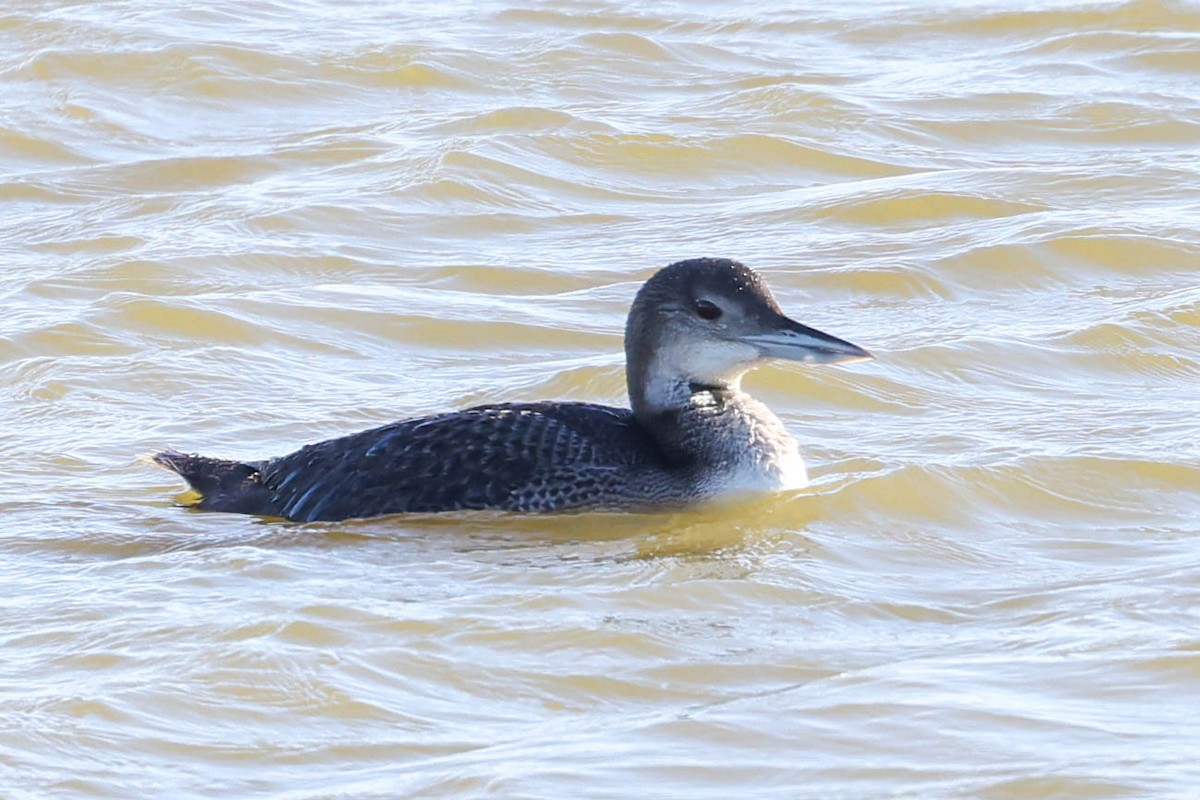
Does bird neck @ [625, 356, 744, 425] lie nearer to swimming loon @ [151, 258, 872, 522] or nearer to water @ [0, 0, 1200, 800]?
swimming loon @ [151, 258, 872, 522]

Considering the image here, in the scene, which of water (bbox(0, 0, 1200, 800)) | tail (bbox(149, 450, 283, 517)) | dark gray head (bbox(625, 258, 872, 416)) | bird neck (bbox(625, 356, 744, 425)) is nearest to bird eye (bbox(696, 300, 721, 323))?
dark gray head (bbox(625, 258, 872, 416))

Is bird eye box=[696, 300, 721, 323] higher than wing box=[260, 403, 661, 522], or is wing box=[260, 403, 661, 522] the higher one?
bird eye box=[696, 300, 721, 323]

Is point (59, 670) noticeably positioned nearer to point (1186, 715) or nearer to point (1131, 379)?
point (1186, 715)

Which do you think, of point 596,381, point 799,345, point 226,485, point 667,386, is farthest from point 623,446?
point 596,381

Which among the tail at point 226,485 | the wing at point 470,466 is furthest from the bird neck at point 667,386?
the tail at point 226,485

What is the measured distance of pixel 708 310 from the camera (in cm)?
757

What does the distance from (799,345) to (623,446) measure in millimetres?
652

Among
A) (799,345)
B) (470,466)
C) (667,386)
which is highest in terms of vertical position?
(799,345)

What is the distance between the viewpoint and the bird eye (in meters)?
7.56

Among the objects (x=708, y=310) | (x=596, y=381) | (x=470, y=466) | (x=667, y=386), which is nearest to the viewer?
(x=470, y=466)

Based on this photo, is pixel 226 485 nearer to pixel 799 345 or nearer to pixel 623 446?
pixel 623 446

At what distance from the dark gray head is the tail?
1.25 meters

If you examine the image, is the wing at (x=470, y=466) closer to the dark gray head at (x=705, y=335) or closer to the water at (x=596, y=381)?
the water at (x=596, y=381)

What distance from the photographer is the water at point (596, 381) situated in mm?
5641
